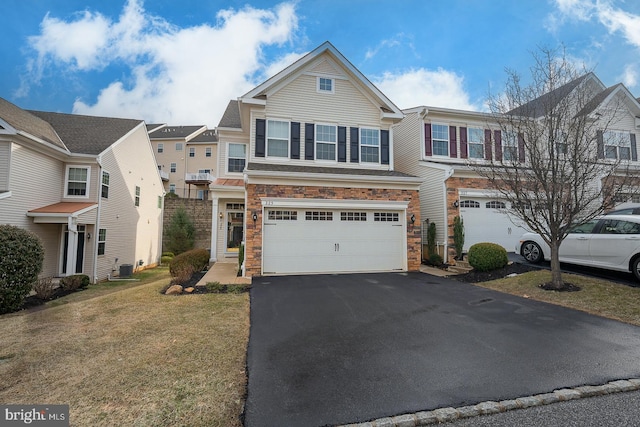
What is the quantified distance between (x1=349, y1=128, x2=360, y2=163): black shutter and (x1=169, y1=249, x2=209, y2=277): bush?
7826 mm

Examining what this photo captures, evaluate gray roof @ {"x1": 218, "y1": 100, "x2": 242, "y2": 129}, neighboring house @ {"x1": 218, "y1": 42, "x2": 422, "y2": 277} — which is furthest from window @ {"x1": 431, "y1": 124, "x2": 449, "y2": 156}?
gray roof @ {"x1": 218, "y1": 100, "x2": 242, "y2": 129}

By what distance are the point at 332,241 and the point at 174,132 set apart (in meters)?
35.9

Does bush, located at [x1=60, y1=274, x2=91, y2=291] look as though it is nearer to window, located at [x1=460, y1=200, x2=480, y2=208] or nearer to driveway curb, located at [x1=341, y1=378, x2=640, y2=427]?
driveway curb, located at [x1=341, y1=378, x2=640, y2=427]

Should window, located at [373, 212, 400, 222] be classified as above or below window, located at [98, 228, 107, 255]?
above

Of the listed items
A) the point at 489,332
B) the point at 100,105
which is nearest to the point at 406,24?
the point at 489,332

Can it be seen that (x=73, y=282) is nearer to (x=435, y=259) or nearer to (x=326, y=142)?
(x=326, y=142)

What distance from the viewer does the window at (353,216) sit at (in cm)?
1152

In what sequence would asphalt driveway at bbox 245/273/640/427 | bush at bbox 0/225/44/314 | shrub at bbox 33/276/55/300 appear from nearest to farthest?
asphalt driveway at bbox 245/273/640/427
bush at bbox 0/225/44/314
shrub at bbox 33/276/55/300

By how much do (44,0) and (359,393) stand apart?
619 inches

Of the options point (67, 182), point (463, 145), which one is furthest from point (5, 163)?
point (463, 145)

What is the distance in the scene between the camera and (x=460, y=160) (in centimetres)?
1520

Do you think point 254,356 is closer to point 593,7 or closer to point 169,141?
point 593,7

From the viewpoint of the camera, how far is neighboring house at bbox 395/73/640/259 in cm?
1309

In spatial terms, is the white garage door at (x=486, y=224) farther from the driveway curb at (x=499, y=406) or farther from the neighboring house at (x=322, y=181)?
the driveway curb at (x=499, y=406)
